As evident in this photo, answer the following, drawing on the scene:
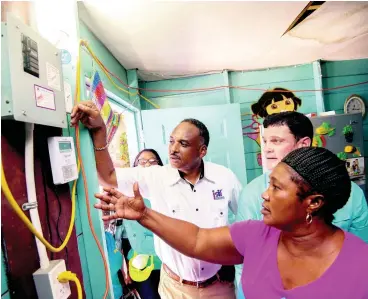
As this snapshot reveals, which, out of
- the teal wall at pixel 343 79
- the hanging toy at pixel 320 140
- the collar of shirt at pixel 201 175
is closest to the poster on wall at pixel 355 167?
the hanging toy at pixel 320 140

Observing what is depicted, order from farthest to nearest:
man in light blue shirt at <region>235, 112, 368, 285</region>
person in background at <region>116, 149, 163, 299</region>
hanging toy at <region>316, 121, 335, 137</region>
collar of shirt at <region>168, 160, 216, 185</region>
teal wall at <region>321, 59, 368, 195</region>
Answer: teal wall at <region>321, 59, 368, 195</region> → hanging toy at <region>316, 121, 335, 137</region> → person in background at <region>116, 149, 163, 299</region> → collar of shirt at <region>168, 160, 216, 185</region> → man in light blue shirt at <region>235, 112, 368, 285</region>

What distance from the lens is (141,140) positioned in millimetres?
3207

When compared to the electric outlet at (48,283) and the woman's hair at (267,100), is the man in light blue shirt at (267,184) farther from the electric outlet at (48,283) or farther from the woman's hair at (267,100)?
the woman's hair at (267,100)

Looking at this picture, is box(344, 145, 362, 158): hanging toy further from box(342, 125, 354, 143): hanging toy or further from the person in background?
the person in background

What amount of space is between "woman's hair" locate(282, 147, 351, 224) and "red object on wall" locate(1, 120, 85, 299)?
2.92ft

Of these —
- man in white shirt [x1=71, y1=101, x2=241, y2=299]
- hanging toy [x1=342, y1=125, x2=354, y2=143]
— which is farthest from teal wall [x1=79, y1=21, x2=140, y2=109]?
hanging toy [x1=342, y1=125, x2=354, y2=143]

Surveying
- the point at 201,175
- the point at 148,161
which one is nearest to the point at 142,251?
the point at 148,161

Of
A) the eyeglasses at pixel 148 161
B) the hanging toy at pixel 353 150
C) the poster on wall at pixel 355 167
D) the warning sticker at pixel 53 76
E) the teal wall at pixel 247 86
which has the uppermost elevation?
the teal wall at pixel 247 86

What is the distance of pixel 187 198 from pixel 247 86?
97.9 inches

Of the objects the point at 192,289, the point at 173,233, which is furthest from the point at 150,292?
the point at 173,233

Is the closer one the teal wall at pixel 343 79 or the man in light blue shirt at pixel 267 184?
the man in light blue shirt at pixel 267 184

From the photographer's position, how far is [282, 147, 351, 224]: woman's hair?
2.89ft

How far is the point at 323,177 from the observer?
88 cm

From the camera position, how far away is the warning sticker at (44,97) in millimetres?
726
